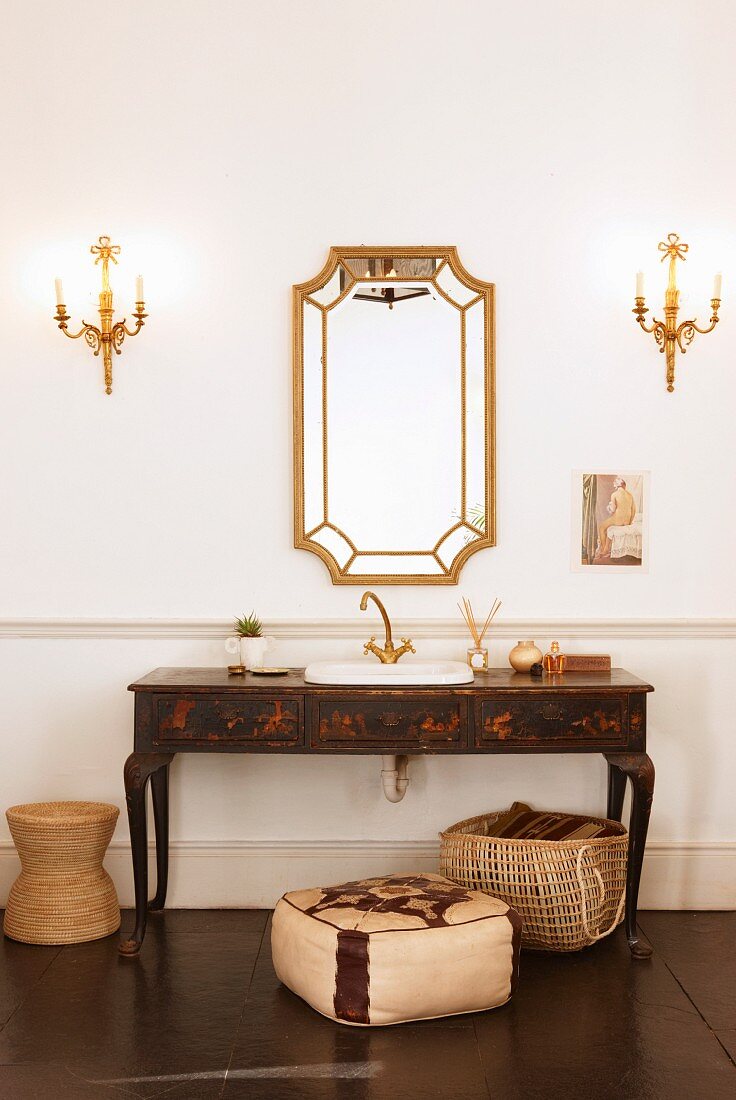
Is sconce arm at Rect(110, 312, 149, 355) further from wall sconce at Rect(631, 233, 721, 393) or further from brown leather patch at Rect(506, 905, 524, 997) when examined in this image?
brown leather patch at Rect(506, 905, 524, 997)

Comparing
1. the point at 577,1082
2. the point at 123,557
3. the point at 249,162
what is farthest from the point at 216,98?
the point at 577,1082

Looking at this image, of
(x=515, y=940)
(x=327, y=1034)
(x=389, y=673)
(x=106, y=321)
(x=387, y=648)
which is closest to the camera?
(x=327, y=1034)

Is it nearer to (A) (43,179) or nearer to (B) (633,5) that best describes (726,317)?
(B) (633,5)

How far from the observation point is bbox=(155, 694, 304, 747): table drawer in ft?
10.5

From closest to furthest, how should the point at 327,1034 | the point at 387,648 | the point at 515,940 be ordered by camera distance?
the point at 327,1034 → the point at 515,940 → the point at 387,648

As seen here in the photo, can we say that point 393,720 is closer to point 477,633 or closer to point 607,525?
point 477,633

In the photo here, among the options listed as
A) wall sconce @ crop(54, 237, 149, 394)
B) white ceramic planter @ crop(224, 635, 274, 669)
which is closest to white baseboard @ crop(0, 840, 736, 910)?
white ceramic planter @ crop(224, 635, 274, 669)

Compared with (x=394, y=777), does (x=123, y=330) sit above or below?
above

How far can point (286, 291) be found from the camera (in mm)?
3729

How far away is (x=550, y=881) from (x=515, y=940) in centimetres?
38

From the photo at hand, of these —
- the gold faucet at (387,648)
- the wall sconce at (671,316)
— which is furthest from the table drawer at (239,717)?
the wall sconce at (671,316)

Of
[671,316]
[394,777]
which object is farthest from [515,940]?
[671,316]

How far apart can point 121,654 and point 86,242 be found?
56.6 inches

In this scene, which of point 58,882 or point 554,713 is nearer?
point 554,713
